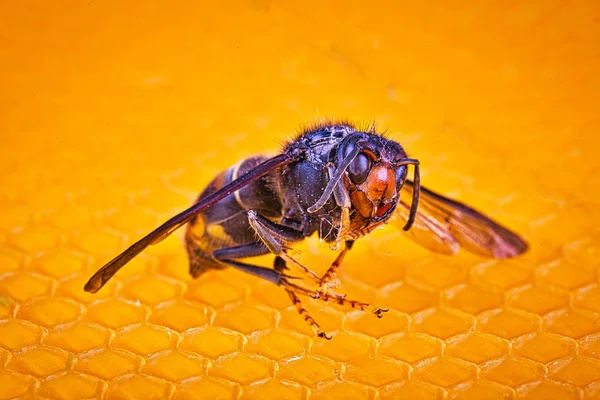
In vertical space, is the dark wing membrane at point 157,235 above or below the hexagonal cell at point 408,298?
below

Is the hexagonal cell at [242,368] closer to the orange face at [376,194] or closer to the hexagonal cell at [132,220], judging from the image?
the orange face at [376,194]

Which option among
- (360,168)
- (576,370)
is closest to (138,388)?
(360,168)

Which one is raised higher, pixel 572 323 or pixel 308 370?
pixel 572 323

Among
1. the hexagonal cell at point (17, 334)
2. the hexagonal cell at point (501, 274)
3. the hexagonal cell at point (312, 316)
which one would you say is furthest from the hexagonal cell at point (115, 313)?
the hexagonal cell at point (501, 274)

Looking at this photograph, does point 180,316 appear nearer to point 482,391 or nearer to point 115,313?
point 115,313

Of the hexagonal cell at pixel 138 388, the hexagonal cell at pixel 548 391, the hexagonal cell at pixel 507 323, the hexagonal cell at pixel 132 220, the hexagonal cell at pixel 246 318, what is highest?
the hexagonal cell at pixel 132 220

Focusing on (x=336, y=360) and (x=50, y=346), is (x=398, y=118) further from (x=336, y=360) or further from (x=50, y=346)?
(x=50, y=346)
